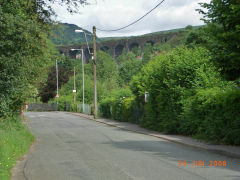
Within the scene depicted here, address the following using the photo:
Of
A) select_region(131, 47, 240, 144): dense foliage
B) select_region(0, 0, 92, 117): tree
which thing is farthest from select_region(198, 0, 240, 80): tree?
select_region(0, 0, 92, 117): tree

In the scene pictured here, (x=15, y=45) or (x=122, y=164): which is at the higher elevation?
(x=15, y=45)

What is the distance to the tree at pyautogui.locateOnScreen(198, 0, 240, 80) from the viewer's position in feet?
38.2

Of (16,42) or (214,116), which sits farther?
(214,116)

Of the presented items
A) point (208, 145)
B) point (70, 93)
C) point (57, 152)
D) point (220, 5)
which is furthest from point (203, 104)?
point (70, 93)

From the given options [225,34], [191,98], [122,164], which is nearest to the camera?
[122,164]

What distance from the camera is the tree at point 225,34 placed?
38.2 ft

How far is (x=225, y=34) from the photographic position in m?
11.4

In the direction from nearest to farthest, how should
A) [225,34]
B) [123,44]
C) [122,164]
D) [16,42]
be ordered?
[122,164] → [225,34] → [16,42] → [123,44]

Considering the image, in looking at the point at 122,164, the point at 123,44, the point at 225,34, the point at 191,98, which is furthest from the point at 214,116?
the point at 123,44

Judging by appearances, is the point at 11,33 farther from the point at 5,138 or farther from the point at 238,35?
the point at 238,35
